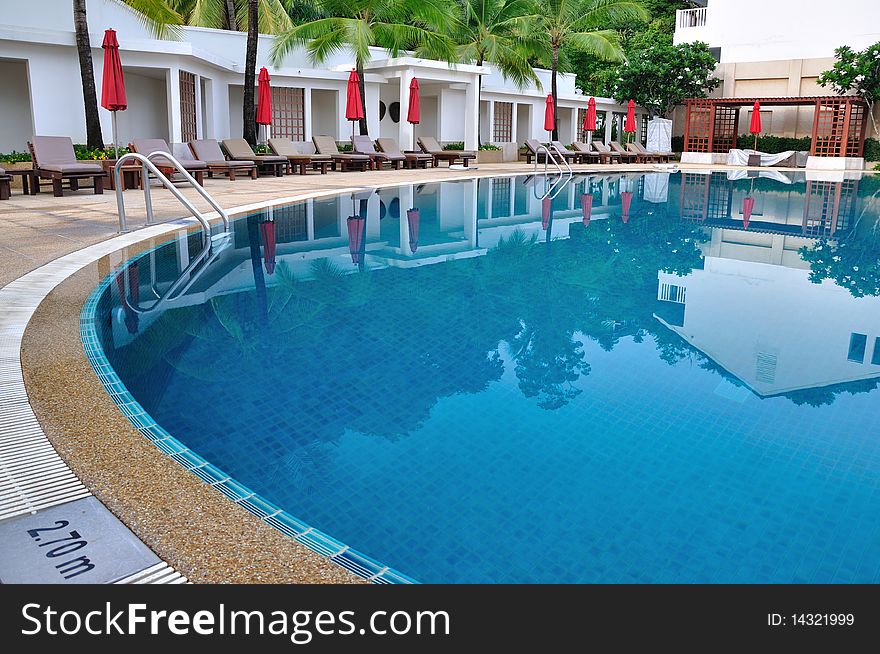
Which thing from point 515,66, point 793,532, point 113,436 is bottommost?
point 793,532

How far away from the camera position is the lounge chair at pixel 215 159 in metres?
15.9

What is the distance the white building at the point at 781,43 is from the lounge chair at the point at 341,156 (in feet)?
66.1

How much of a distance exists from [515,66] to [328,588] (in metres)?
27.5

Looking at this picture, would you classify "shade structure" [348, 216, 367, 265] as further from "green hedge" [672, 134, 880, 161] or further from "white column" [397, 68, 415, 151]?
"green hedge" [672, 134, 880, 161]

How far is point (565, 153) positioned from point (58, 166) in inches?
687

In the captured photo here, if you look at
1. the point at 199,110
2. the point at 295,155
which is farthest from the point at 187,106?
the point at 295,155

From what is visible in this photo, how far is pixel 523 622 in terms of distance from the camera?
6.86ft

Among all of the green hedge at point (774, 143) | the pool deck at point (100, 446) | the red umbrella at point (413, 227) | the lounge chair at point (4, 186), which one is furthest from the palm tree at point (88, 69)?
the green hedge at point (774, 143)

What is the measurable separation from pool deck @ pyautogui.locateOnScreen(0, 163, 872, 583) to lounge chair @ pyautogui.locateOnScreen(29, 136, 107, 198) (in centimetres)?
566

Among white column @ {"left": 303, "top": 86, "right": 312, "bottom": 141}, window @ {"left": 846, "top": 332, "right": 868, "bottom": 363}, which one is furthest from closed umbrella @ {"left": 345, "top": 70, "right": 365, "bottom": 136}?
window @ {"left": 846, "top": 332, "right": 868, "bottom": 363}

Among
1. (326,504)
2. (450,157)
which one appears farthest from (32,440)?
(450,157)

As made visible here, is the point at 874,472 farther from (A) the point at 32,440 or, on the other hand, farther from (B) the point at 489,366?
(A) the point at 32,440

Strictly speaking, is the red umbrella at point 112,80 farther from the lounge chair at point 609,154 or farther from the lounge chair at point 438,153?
the lounge chair at point 609,154

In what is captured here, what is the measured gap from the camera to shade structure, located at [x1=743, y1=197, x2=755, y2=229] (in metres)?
11.9
